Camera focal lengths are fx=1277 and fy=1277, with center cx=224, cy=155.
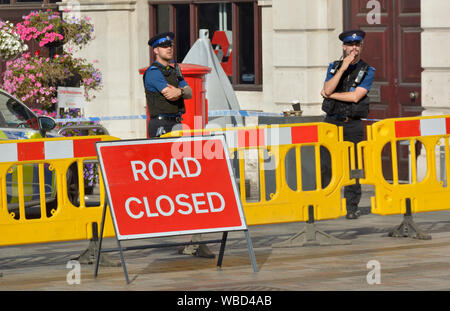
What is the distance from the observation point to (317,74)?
18734 mm

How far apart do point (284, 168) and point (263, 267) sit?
4.10ft

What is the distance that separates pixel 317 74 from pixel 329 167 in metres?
5.41

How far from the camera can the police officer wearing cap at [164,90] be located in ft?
40.8

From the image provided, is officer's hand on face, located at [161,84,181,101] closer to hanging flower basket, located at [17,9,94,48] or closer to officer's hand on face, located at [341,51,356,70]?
officer's hand on face, located at [341,51,356,70]

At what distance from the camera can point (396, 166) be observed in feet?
41.0

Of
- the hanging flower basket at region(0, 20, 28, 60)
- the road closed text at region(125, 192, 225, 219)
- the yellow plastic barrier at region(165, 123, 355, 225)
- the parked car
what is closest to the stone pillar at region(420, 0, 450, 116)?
the yellow plastic barrier at region(165, 123, 355, 225)

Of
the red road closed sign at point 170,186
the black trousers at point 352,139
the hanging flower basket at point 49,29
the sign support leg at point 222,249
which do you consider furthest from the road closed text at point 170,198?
the hanging flower basket at point 49,29

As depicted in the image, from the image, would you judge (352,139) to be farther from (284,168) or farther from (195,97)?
(195,97)

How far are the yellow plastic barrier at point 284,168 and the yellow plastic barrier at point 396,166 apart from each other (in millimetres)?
252

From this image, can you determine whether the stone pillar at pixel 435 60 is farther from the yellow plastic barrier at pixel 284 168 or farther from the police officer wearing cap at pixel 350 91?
the yellow plastic barrier at pixel 284 168

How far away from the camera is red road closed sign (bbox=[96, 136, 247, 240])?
1048 centimetres

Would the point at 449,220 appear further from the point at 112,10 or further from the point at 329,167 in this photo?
the point at 112,10

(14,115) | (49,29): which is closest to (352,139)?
(14,115)
